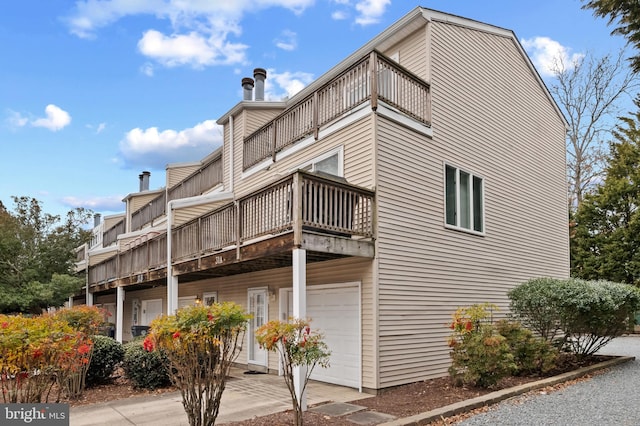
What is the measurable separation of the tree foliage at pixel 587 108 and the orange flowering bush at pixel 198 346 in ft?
88.0

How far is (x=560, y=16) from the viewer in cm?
1197

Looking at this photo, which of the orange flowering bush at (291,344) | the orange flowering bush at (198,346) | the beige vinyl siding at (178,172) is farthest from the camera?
the beige vinyl siding at (178,172)

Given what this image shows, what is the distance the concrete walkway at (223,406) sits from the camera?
7.08 meters

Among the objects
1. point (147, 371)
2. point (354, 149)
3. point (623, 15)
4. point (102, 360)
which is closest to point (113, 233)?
point (102, 360)

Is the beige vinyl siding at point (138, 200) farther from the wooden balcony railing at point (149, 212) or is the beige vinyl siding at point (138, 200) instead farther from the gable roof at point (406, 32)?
the gable roof at point (406, 32)

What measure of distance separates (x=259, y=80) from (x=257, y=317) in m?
8.77

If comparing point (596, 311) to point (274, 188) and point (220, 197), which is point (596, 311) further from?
point (220, 197)

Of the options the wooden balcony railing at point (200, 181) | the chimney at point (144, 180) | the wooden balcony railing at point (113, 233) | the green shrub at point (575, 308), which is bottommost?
the green shrub at point (575, 308)

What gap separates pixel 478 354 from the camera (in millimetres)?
8531

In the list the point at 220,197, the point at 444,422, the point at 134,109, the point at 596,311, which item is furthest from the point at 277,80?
the point at 444,422

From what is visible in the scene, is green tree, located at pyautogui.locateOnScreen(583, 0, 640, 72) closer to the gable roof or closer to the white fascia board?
the gable roof

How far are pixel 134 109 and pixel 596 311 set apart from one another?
15.4m

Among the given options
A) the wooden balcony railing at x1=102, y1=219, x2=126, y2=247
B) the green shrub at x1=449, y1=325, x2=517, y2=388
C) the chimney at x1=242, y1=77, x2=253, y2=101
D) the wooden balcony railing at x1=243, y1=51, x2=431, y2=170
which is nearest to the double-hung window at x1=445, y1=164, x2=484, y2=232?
the wooden balcony railing at x1=243, y1=51, x2=431, y2=170

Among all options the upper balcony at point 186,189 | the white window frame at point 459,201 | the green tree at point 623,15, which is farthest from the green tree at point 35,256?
the green tree at point 623,15
